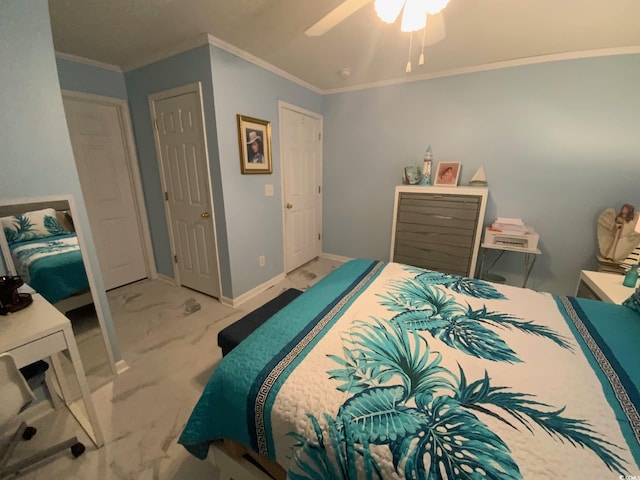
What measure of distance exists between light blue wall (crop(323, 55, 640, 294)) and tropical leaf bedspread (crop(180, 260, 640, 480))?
1.57 metres

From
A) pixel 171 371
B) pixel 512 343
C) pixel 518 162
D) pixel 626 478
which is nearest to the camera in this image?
pixel 626 478

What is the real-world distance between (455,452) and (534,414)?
0.97 ft

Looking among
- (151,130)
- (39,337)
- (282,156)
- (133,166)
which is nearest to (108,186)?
(133,166)

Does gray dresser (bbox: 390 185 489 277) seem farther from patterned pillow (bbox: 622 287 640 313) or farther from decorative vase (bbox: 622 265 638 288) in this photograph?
patterned pillow (bbox: 622 287 640 313)

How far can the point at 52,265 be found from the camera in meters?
1.42

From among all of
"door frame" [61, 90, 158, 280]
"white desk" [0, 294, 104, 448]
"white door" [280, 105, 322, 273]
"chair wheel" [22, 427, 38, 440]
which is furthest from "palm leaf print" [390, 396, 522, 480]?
"door frame" [61, 90, 158, 280]

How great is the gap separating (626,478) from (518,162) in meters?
2.65

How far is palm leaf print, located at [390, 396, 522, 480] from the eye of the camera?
582mm

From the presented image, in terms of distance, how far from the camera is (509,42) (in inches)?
78.5

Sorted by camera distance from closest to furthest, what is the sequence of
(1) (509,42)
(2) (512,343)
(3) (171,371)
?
(2) (512,343)
(3) (171,371)
(1) (509,42)

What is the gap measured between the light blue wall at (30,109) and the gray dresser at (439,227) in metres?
2.60

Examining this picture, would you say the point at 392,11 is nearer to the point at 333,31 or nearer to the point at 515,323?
the point at 333,31

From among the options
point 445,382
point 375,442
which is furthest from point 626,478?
point 375,442

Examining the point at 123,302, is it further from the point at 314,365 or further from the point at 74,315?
the point at 314,365
